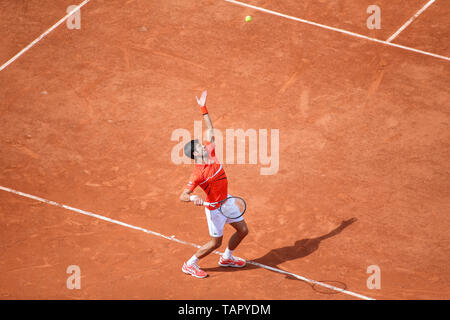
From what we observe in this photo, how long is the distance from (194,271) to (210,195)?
1376 mm

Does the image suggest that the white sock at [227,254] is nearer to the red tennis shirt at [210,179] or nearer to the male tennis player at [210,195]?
the male tennis player at [210,195]

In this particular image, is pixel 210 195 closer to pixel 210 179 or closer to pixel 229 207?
pixel 210 179

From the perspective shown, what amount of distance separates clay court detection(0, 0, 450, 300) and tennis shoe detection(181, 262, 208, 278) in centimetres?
8

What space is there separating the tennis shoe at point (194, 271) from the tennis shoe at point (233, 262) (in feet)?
1.25

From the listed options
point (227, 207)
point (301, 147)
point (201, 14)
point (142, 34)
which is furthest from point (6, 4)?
point (227, 207)

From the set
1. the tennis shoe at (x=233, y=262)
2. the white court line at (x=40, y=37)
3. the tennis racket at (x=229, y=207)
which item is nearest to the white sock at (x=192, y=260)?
the tennis shoe at (x=233, y=262)

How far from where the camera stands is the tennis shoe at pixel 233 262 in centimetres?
1058

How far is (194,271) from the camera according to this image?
10367mm

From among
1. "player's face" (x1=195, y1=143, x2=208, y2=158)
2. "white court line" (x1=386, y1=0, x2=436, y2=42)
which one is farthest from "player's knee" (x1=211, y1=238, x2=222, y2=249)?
"white court line" (x1=386, y1=0, x2=436, y2=42)

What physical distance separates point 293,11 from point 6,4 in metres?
7.71

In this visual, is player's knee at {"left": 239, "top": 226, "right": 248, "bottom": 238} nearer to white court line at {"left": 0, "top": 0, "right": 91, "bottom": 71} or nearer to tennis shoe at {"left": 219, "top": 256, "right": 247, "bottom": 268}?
tennis shoe at {"left": 219, "top": 256, "right": 247, "bottom": 268}

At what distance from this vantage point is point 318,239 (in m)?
11.0

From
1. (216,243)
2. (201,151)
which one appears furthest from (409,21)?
(216,243)

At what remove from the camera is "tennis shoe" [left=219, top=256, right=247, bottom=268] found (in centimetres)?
1058
